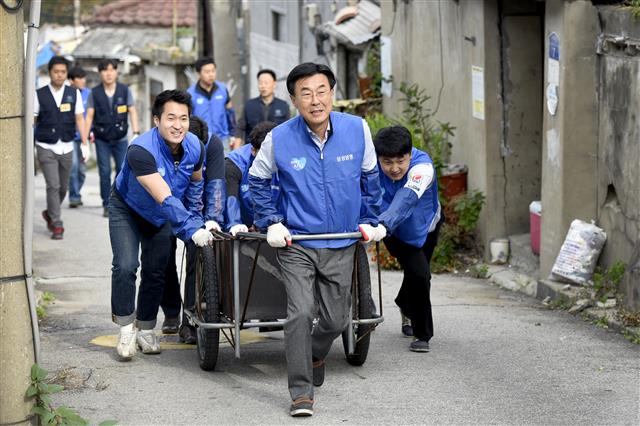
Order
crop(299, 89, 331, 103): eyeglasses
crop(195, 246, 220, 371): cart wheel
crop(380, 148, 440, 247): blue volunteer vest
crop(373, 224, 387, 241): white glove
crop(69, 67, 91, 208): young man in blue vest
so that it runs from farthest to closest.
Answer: crop(69, 67, 91, 208): young man in blue vest
crop(380, 148, 440, 247): blue volunteer vest
crop(195, 246, 220, 371): cart wheel
crop(373, 224, 387, 241): white glove
crop(299, 89, 331, 103): eyeglasses

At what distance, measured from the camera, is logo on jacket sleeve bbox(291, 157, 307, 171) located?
7105 millimetres

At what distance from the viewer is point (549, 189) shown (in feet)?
37.6

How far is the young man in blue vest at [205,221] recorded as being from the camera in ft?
27.3

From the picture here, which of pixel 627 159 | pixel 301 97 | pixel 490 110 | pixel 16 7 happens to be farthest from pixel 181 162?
pixel 490 110

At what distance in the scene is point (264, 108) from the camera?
14172 millimetres

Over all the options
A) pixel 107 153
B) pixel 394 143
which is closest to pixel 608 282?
pixel 394 143

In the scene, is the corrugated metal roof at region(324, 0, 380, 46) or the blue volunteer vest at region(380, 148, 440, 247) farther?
the corrugated metal roof at region(324, 0, 380, 46)

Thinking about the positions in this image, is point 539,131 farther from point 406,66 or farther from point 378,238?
point 378,238

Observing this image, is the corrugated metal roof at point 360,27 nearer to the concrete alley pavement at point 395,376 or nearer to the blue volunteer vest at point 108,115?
the blue volunteer vest at point 108,115

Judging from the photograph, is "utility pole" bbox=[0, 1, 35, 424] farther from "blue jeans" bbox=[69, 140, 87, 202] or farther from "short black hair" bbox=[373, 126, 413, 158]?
"blue jeans" bbox=[69, 140, 87, 202]

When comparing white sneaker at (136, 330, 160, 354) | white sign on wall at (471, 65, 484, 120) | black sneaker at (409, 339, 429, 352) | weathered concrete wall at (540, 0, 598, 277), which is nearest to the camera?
white sneaker at (136, 330, 160, 354)

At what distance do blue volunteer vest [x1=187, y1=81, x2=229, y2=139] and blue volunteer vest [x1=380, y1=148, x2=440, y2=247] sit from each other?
643 cm

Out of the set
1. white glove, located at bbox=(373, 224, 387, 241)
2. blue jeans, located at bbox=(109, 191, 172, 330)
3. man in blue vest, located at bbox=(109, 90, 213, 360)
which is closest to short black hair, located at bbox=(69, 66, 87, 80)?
blue jeans, located at bbox=(109, 191, 172, 330)

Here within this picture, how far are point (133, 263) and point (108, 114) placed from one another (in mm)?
7698
